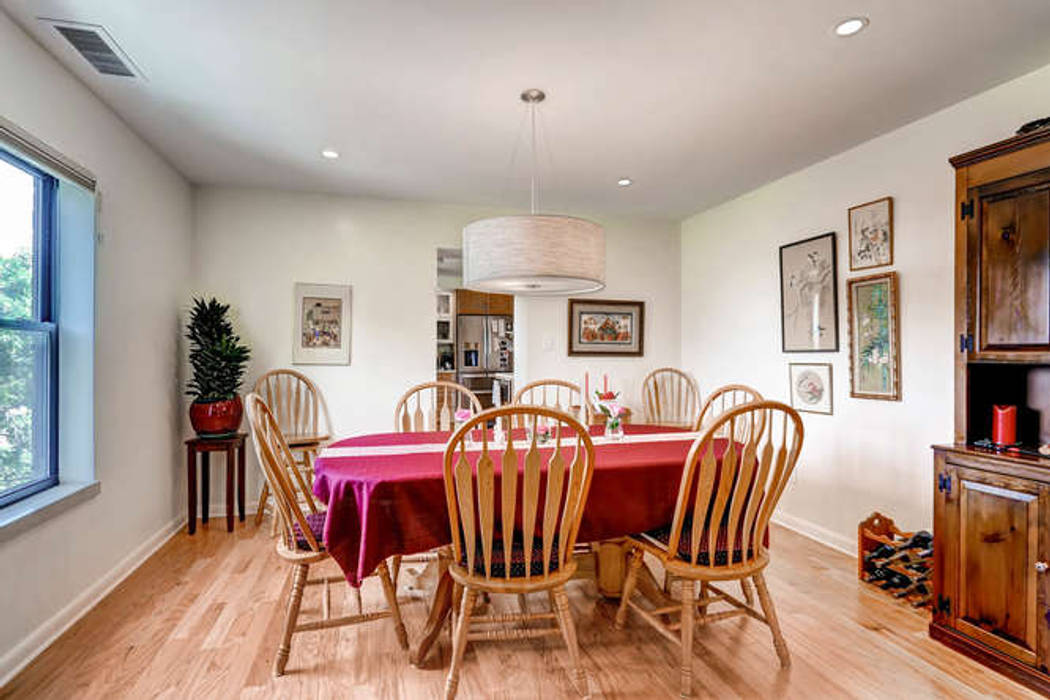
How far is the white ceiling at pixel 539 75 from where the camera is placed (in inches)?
77.5

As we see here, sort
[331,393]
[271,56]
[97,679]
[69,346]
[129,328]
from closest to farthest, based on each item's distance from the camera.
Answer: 1. [97,679]
2. [271,56]
3. [69,346]
4. [129,328]
5. [331,393]

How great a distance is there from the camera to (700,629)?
92.1 inches

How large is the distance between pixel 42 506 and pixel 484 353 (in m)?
5.23

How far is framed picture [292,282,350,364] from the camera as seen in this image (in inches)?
163

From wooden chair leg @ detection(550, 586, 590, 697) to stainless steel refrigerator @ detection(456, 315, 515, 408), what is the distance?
5.13m

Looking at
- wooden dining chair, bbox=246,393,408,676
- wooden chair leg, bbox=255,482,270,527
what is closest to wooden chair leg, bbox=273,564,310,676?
wooden dining chair, bbox=246,393,408,676

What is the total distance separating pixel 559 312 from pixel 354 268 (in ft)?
5.70

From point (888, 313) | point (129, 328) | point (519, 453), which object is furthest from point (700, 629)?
point (129, 328)

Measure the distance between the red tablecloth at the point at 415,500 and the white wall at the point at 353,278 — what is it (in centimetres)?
203

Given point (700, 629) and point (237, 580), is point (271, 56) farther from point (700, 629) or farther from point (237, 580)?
point (700, 629)

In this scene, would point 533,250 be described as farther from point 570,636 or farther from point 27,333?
point 27,333

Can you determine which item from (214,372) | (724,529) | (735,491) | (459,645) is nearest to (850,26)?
(735,491)

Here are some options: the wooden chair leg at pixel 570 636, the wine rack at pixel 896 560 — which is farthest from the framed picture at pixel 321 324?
Answer: the wine rack at pixel 896 560

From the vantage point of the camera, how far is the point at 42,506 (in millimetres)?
2141
